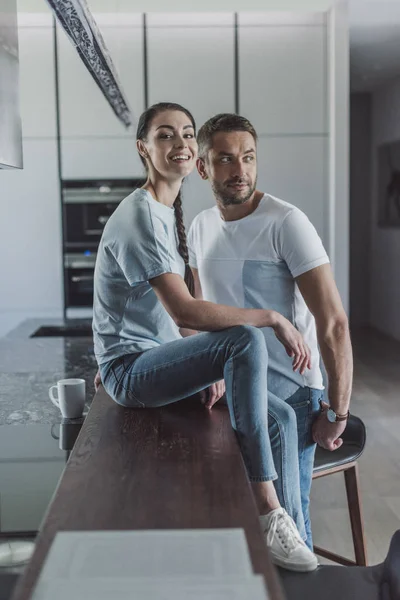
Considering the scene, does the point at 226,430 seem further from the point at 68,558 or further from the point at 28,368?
the point at 28,368

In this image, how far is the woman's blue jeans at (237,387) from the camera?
1684 millimetres

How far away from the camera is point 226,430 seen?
1773 millimetres

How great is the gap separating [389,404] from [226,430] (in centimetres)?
360

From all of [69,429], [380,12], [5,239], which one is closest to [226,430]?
[69,429]

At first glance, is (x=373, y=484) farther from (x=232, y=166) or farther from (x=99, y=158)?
(x=99, y=158)

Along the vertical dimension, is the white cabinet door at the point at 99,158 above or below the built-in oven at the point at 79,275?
above

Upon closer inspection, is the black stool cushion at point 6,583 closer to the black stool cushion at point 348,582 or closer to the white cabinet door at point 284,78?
the black stool cushion at point 348,582

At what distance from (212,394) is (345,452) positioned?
25.2 inches

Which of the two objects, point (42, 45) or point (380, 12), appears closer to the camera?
point (42, 45)

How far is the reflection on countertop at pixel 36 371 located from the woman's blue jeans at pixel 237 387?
1.08ft

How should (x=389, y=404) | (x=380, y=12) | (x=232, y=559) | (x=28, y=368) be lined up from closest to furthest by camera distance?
1. (x=232, y=559)
2. (x=28, y=368)
3. (x=389, y=404)
4. (x=380, y=12)

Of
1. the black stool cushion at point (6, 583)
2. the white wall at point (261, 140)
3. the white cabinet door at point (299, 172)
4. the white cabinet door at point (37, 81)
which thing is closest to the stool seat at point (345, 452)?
the black stool cushion at point (6, 583)

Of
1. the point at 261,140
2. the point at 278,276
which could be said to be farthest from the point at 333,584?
the point at 261,140

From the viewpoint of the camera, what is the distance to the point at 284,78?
5383mm
